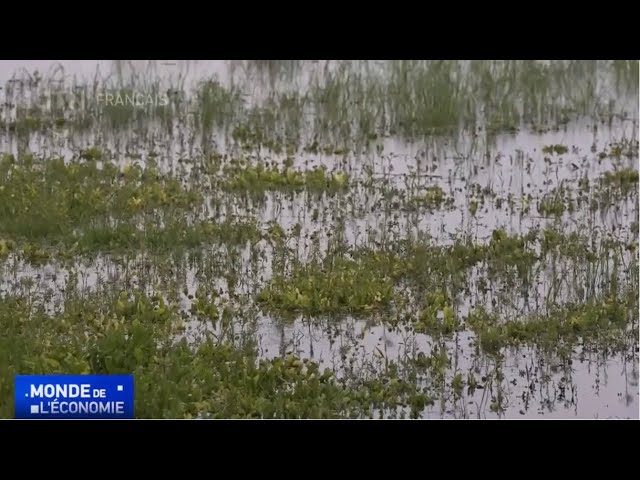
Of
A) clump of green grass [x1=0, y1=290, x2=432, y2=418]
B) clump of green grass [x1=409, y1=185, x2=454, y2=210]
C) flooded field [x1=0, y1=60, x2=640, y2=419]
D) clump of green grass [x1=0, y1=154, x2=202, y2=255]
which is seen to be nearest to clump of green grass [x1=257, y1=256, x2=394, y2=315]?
flooded field [x1=0, y1=60, x2=640, y2=419]

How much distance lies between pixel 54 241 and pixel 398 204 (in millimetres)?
2986

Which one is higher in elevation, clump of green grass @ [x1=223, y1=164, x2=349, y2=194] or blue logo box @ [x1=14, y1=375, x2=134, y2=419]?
clump of green grass @ [x1=223, y1=164, x2=349, y2=194]

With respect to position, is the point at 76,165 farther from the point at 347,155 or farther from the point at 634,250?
the point at 634,250

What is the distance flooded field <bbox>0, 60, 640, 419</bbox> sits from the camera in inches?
324

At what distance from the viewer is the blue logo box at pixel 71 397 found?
7656mm

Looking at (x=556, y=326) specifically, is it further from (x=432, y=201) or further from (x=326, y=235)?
(x=432, y=201)

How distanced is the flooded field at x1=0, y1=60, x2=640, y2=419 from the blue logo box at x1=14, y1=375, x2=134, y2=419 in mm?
147

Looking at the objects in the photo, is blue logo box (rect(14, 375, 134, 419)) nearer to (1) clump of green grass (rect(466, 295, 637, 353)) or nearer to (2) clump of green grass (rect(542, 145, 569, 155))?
(1) clump of green grass (rect(466, 295, 637, 353))

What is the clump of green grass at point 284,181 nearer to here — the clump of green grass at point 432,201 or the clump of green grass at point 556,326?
the clump of green grass at point 432,201

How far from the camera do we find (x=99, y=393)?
780 cm

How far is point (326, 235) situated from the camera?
10.5 m

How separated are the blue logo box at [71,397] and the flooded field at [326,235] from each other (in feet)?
0.48

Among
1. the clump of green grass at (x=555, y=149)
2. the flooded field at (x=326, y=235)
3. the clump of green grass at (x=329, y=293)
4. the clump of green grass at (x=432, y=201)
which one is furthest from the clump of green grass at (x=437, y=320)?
the clump of green grass at (x=555, y=149)

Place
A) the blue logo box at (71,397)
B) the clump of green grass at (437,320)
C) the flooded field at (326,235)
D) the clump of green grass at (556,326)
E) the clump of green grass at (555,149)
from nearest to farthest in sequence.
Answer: the blue logo box at (71,397), the flooded field at (326,235), the clump of green grass at (556,326), the clump of green grass at (437,320), the clump of green grass at (555,149)
